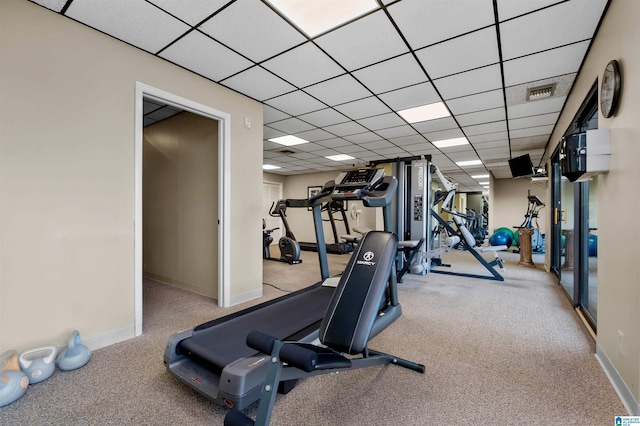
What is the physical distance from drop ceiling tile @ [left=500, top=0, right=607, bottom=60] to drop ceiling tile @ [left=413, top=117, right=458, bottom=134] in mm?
1834

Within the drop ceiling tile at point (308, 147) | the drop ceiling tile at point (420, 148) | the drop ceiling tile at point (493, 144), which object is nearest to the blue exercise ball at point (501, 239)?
the drop ceiling tile at point (493, 144)

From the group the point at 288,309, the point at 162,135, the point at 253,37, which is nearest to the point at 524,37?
the point at 253,37

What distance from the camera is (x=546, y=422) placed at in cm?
148

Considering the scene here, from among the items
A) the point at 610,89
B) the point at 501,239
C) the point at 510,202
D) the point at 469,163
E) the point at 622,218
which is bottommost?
the point at 501,239

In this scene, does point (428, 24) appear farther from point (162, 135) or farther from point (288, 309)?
point (162, 135)

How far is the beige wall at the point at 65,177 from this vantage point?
1938mm

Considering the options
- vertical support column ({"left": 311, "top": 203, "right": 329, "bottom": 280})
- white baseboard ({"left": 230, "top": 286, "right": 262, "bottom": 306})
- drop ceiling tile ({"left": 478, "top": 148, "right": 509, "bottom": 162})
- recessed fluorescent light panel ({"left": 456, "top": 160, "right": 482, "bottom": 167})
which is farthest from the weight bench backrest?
recessed fluorescent light panel ({"left": 456, "top": 160, "right": 482, "bottom": 167})

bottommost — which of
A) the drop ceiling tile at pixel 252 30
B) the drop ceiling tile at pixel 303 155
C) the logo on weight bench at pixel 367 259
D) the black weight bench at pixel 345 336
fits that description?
the black weight bench at pixel 345 336

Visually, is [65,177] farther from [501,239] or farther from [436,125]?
[501,239]

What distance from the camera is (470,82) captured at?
319cm

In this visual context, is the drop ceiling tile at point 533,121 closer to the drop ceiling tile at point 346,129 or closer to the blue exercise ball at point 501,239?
the drop ceiling tile at point 346,129

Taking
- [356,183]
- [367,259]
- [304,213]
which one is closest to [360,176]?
[356,183]

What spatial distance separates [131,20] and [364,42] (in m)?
1.86

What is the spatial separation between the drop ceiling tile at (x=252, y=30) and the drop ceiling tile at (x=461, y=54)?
3.96 ft
